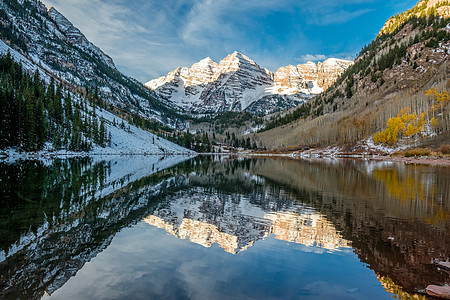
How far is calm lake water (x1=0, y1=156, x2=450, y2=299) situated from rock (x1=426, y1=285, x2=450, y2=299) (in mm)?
311

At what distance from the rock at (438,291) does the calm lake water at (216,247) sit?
1.02ft

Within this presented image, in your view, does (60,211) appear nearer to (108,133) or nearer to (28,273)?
(28,273)

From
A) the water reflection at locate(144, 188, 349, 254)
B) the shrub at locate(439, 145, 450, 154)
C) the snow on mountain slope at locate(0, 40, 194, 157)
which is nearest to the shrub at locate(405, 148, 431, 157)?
the shrub at locate(439, 145, 450, 154)

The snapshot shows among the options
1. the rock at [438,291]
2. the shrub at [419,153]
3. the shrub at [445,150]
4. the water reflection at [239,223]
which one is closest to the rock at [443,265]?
the rock at [438,291]

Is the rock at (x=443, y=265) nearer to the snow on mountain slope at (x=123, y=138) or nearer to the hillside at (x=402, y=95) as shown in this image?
the hillside at (x=402, y=95)

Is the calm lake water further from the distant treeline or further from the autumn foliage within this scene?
the autumn foliage

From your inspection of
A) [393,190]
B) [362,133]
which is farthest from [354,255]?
[362,133]

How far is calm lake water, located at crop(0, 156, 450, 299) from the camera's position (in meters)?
7.71

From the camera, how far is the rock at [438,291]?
22.7ft

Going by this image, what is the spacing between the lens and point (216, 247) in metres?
11.4

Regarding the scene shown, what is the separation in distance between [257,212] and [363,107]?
6431 inches

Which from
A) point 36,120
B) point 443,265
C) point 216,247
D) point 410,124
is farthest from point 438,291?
point 410,124

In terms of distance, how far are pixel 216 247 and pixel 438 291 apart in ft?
24.9

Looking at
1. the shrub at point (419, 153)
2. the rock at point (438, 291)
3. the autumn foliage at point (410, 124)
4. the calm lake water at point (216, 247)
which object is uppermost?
the autumn foliage at point (410, 124)
